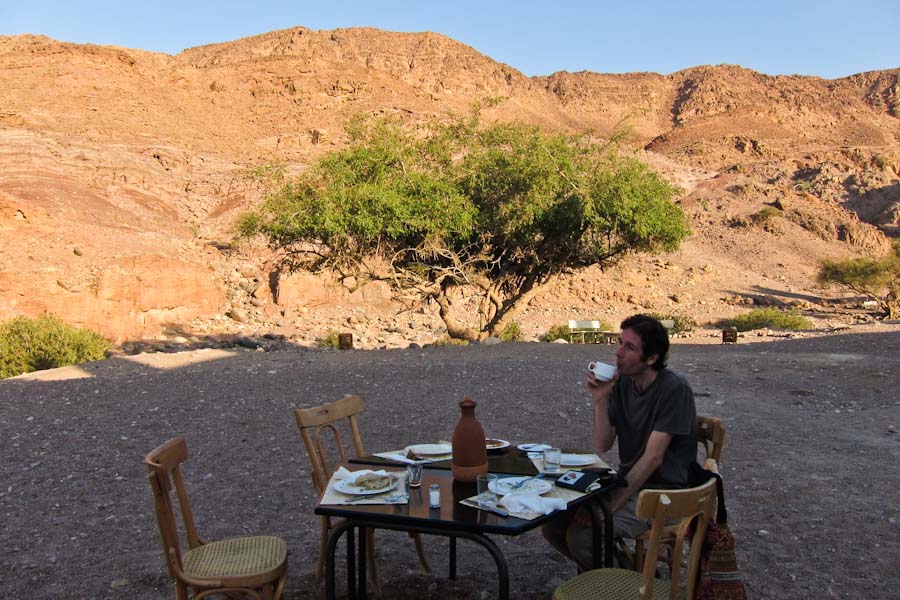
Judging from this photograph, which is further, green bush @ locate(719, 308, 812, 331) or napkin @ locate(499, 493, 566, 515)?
green bush @ locate(719, 308, 812, 331)

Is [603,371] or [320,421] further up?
[603,371]

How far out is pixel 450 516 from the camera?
2887 mm

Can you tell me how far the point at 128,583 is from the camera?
13.9 ft

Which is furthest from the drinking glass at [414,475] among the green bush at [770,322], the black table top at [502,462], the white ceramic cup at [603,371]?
the green bush at [770,322]

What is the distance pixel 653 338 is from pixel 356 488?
154 centimetres

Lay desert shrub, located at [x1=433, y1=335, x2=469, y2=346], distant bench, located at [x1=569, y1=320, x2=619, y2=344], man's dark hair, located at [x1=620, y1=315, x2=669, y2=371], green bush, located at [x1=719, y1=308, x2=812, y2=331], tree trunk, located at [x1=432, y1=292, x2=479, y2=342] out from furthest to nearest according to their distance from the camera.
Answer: green bush, located at [x1=719, y1=308, x2=812, y2=331] → distant bench, located at [x1=569, y1=320, x2=619, y2=344] → tree trunk, located at [x1=432, y1=292, x2=479, y2=342] → desert shrub, located at [x1=433, y1=335, x2=469, y2=346] → man's dark hair, located at [x1=620, y1=315, x2=669, y2=371]

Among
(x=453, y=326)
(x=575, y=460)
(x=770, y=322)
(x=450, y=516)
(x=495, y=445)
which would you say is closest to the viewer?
(x=450, y=516)

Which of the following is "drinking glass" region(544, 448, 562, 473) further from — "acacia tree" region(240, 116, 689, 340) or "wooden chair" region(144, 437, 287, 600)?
"acacia tree" region(240, 116, 689, 340)

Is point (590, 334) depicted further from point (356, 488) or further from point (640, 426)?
point (356, 488)

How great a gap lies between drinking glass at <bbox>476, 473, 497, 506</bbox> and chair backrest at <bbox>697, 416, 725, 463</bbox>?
3.81 ft

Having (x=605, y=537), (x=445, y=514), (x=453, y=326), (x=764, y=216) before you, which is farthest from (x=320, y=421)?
(x=764, y=216)

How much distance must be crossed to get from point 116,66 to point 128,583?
71094 mm

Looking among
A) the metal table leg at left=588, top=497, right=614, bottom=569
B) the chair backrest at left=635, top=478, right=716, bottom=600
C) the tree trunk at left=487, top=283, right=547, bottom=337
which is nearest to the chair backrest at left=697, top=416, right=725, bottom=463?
the metal table leg at left=588, top=497, right=614, bottom=569

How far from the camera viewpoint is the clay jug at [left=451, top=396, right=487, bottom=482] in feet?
10.6
